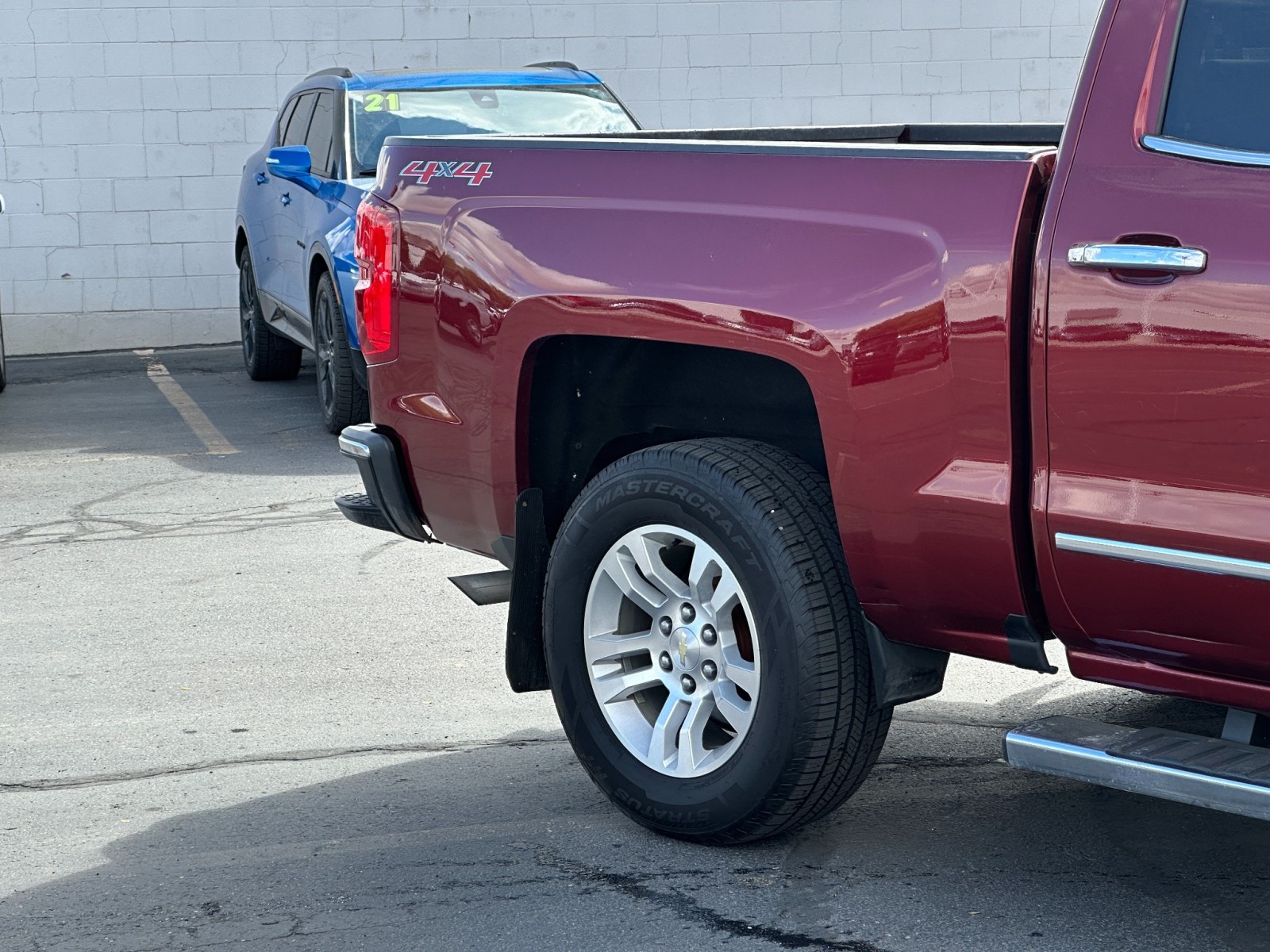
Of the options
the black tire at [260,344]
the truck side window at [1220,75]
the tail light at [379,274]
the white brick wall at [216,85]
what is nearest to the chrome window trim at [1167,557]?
the truck side window at [1220,75]

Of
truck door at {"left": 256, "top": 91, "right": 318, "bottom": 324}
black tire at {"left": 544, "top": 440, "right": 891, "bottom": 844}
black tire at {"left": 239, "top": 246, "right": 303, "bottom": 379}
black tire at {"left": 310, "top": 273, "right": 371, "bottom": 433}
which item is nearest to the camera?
black tire at {"left": 544, "top": 440, "right": 891, "bottom": 844}

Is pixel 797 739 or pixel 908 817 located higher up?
pixel 797 739

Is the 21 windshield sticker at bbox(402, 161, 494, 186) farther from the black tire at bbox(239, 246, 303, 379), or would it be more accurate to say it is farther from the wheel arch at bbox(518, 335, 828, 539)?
the black tire at bbox(239, 246, 303, 379)

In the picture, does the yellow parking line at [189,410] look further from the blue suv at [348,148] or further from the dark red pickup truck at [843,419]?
the dark red pickup truck at [843,419]

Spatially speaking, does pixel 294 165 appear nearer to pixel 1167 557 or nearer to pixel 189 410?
pixel 189 410

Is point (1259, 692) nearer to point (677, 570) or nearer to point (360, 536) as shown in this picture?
point (677, 570)

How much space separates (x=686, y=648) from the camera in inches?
155

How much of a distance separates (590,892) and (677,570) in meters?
0.79

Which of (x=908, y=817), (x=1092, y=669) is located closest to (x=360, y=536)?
(x=908, y=817)

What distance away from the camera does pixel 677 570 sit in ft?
13.5

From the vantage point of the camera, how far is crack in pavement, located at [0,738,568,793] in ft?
14.8

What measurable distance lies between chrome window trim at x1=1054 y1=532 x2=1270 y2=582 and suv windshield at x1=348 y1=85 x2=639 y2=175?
→ 6461mm

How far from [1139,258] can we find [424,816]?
216 centimetres

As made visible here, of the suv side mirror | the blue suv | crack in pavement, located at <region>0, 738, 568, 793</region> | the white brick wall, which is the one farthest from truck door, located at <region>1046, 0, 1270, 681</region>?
the white brick wall
